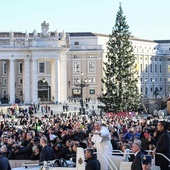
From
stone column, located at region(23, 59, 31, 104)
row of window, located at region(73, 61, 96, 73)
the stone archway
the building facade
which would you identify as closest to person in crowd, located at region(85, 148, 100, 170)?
the building facade

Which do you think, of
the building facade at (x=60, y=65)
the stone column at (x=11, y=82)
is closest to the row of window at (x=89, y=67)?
the building facade at (x=60, y=65)

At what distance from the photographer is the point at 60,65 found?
97312 millimetres

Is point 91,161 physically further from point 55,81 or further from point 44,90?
point 44,90

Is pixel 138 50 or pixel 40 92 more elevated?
pixel 138 50

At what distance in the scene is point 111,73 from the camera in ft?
224

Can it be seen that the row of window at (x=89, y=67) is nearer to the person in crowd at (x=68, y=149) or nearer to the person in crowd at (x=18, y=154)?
the person in crowd at (x=18, y=154)

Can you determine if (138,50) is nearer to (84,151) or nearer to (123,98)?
(123,98)

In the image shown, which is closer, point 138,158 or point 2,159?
point 138,158

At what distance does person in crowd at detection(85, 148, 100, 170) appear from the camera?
13.1 metres

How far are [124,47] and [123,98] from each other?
5861mm

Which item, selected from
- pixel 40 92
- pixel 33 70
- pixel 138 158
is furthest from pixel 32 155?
pixel 40 92

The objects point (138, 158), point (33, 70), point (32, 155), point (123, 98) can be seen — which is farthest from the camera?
point (33, 70)

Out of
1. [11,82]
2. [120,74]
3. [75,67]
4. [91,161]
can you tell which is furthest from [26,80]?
[91,161]

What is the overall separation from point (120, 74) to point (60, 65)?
3029 cm
